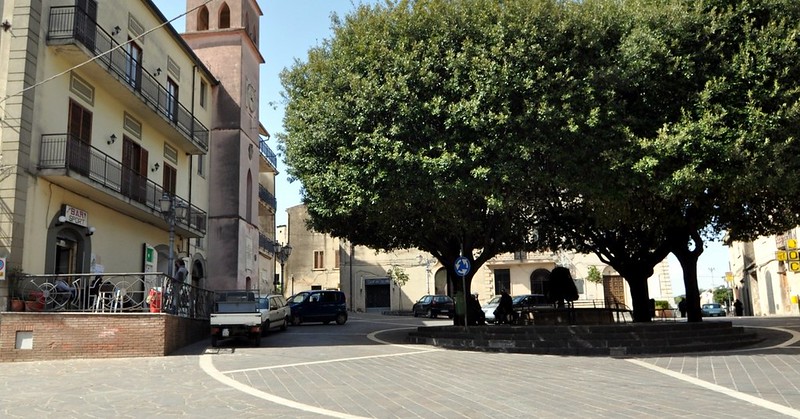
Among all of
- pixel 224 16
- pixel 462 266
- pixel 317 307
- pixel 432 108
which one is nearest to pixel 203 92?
pixel 224 16

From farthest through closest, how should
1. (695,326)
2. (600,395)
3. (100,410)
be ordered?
(695,326)
(600,395)
(100,410)

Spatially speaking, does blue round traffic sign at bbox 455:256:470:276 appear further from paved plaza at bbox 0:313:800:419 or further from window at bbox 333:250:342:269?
window at bbox 333:250:342:269

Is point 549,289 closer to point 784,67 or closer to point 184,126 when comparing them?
point 784,67

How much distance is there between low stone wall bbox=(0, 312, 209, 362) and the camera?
1529 cm

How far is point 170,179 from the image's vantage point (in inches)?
979

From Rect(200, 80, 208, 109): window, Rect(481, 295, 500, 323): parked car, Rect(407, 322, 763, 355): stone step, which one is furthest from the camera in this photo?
Rect(481, 295, 500, 323): parked car

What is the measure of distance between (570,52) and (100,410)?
12870 mm

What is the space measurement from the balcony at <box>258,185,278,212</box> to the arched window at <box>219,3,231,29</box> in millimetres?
12115

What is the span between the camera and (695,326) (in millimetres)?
19547

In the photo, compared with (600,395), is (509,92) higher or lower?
higher

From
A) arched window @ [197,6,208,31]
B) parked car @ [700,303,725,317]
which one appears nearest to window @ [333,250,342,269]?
A: arched window @ [197,6,208,31]

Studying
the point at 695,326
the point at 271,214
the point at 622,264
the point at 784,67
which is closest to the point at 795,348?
the point at 695,326

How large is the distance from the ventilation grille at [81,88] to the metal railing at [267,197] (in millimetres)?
21244

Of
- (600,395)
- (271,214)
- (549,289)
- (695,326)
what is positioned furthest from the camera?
(271,214)
